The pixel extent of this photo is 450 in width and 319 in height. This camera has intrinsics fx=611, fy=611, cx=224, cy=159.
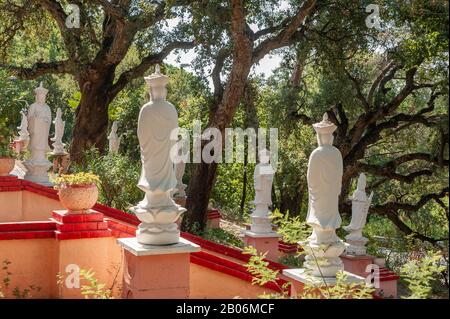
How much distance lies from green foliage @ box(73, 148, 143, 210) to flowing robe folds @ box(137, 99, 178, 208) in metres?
7.19

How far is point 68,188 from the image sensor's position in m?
6.64

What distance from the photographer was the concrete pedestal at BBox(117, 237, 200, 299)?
564 cm

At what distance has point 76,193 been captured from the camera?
21.8 feet

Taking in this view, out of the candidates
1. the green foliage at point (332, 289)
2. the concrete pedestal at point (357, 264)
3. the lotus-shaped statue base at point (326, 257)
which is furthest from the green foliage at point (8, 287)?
the concrete pedestal at point (357, 264)

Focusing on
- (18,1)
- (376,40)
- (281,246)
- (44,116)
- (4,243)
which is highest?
(18,1)

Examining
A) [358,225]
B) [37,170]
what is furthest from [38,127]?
[358,225]

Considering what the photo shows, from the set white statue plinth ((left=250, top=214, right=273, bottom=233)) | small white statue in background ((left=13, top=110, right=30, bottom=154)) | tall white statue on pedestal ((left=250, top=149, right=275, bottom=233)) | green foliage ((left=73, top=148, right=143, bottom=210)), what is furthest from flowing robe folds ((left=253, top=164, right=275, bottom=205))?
small white statue in background ((left=13, top=110, right=30, bottom=154))

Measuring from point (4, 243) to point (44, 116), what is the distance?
4866 mm

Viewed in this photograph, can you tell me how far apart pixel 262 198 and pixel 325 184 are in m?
6.39

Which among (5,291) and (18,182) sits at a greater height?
(18,182)

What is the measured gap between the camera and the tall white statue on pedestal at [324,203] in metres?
5.51

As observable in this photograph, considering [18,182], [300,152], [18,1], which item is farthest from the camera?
→ [300,152]

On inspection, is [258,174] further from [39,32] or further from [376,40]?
[39,32]
